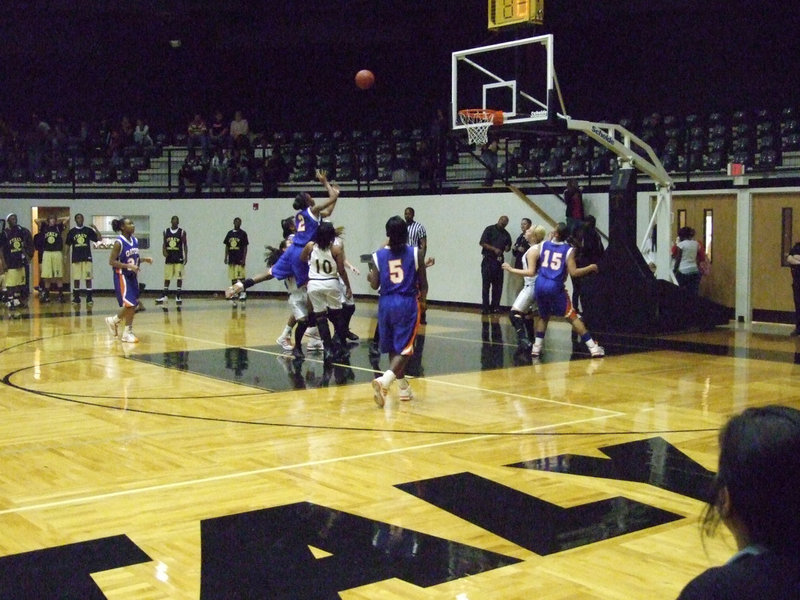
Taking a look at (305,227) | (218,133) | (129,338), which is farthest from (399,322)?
(218,133)

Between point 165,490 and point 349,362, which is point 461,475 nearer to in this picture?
point 165,490

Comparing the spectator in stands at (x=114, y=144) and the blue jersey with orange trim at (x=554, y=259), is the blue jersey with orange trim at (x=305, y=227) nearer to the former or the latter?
the blue jersey with orange trim at (x=554, y=259)

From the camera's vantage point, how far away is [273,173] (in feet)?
79.1

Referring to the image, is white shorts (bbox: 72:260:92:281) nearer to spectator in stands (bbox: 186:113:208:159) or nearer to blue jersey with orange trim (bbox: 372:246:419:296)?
spectator in stands (bbox: 186:113:208:159)

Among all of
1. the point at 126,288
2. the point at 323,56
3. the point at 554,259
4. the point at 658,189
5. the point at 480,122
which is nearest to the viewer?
the point at 554,259

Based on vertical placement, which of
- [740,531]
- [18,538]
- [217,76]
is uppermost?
[217,76]

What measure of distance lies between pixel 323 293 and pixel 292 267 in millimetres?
1099

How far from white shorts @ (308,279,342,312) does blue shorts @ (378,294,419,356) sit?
99.7 inches

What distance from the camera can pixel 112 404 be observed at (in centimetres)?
946

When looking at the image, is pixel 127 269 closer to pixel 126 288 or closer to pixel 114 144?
pixel 126 288

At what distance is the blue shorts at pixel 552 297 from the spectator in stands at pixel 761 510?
10.8m

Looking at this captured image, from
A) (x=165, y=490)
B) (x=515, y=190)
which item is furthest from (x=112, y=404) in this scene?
(x=515, y=190)

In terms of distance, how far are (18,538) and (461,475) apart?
275 cm

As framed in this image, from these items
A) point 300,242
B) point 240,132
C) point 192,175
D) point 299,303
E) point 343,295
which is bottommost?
point 299,303
